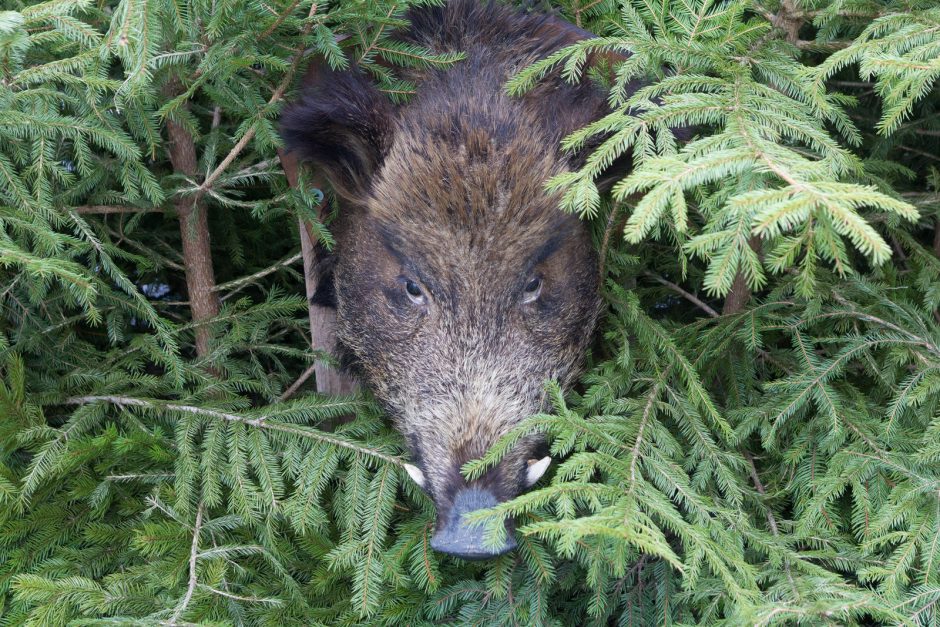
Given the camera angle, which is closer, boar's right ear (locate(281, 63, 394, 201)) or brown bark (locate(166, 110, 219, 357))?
boar's right ear (locate(281, 63, 394, 201))

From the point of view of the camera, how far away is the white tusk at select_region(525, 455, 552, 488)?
2.47 metres

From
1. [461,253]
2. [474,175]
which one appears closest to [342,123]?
[474,175]

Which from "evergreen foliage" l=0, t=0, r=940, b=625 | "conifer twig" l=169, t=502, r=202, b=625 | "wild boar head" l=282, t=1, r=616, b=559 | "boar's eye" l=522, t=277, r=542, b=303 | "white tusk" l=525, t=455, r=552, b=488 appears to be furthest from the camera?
"boar's eye" l=522, t=277, r=542, b=303

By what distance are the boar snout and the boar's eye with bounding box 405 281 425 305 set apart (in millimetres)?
671

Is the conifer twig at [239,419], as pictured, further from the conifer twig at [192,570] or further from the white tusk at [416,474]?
the conifer twig at [192,570]

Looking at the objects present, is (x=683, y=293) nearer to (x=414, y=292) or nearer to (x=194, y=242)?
(x=414, y=292)

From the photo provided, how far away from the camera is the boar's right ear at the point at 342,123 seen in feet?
8.87

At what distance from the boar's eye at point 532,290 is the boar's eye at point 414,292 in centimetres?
34

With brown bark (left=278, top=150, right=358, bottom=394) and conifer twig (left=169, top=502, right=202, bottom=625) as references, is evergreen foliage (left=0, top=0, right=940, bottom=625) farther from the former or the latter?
brown bark (left=278, top=150, right=358, bottom=394)

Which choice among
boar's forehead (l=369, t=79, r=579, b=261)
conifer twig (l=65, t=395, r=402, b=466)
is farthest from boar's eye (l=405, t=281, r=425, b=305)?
conifer twig (l=65, t=395, r=402, b=466)

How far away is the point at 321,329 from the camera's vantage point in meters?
3.33

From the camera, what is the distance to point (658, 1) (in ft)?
8.45

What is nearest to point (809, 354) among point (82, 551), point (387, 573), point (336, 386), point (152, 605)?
point (387, 573)

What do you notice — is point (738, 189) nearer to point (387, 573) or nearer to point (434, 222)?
point (434, 222)
